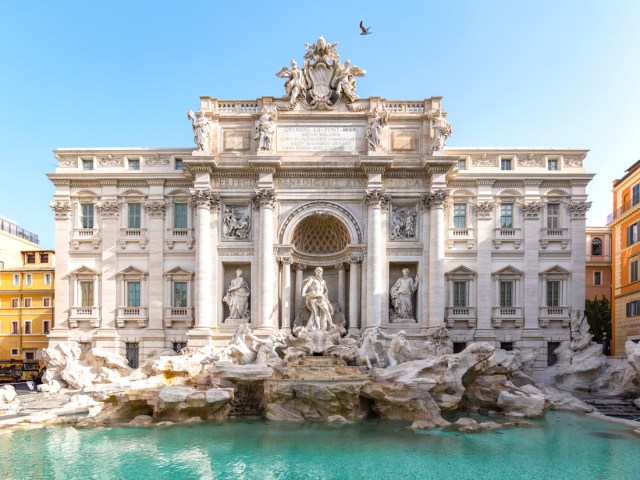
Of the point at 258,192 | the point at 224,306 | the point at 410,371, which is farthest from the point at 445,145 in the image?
the point at 224,306

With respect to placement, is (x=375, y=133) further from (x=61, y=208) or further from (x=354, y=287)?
(x=61, y=208)

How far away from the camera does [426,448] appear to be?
14.2 meters

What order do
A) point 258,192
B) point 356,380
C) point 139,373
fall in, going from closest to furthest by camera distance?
point 356,380, point 139,373, point 258,192

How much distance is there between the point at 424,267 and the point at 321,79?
11.3 m

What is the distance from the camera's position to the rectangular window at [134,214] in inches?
1032

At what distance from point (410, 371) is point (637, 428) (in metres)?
7.90

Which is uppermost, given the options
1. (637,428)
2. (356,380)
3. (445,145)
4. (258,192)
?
(445,145)

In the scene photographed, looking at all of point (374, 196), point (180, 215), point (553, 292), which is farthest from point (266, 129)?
point (553, 292)

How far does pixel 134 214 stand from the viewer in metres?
26.2

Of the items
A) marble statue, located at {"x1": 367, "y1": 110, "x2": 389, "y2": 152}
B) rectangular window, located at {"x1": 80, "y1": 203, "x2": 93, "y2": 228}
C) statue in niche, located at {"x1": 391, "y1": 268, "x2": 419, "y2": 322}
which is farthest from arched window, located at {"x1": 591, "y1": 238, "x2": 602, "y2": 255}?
rectangular window, located at {"x1": 80, "y1": 203, "x2": 93, "y2": 228}

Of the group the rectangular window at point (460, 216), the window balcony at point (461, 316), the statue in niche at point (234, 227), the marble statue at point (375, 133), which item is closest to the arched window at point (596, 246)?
the rectangular window at point (460, 216)

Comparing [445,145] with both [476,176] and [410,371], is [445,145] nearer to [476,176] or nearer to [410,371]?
[476,176]

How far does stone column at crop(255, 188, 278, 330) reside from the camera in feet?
79.4

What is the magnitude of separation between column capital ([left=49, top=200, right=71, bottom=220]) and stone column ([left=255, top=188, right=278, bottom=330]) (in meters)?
10.4
